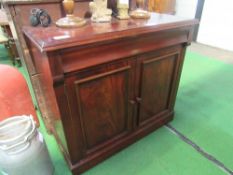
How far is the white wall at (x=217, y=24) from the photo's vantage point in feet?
10.7

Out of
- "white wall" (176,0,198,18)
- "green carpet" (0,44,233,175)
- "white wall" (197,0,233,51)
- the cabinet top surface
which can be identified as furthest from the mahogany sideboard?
"white wall" (176,0,198,18)

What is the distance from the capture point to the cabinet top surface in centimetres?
75

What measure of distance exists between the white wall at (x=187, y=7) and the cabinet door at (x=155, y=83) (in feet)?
10.2

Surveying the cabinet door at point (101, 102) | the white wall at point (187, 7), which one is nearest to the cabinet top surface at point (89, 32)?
the cabinet door at point (101, 102)

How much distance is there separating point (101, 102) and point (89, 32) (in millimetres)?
427

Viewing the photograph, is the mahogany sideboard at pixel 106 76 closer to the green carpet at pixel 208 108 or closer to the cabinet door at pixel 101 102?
the cabinet door at pixel 101 102

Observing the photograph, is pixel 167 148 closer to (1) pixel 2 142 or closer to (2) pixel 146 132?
(2) pixel 146 132

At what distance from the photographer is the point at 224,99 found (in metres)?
2.04

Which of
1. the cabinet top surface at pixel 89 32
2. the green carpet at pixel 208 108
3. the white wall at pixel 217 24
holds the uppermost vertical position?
the cabinet top surface at pixel 89 32

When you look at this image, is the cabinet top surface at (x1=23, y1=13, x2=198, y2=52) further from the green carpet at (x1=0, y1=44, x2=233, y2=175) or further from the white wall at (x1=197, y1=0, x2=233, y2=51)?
the white wall at (x1=197, y1=0, x2=233, y2=51)

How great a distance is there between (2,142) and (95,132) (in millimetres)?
526

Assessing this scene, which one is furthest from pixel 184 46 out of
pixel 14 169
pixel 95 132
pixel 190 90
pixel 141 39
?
pixel 14 169

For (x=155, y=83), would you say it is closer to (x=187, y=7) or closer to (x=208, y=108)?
(x=208, y=108)

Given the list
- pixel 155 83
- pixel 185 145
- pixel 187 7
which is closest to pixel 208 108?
pixel 185 145
